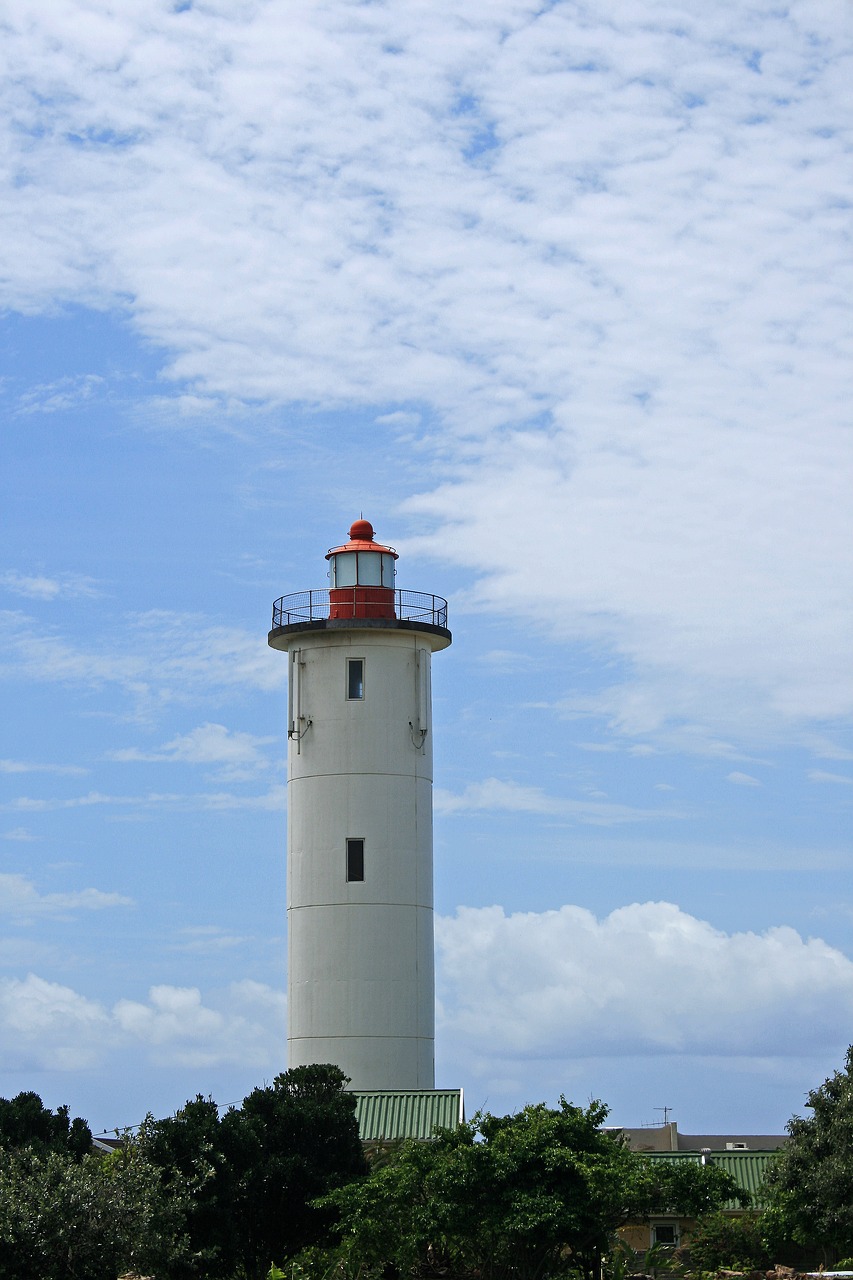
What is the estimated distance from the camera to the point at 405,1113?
124ft

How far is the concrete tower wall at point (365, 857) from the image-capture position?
40.8m

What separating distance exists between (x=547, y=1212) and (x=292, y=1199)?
5669 millimetres

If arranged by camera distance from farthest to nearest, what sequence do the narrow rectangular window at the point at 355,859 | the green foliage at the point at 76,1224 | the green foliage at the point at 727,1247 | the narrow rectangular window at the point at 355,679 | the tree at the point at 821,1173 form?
the narrow rectangular window at the point at 355,679, the narrow rectangular window at the point at 355,859, the green foliage at the point at 727,1247, the tree at the point at 821,1173, the green foliage at the point at 76,1224

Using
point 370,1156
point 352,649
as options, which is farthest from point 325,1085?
point 352,649

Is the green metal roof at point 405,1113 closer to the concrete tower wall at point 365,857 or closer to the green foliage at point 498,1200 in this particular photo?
the concrete tower wall at point 365,857

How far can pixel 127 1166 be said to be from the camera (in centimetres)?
2658

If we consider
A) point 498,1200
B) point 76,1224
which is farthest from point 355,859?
point 76,1224

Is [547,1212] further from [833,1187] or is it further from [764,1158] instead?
[764,1158]

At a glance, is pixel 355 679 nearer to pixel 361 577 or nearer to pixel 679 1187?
pixel 361 577

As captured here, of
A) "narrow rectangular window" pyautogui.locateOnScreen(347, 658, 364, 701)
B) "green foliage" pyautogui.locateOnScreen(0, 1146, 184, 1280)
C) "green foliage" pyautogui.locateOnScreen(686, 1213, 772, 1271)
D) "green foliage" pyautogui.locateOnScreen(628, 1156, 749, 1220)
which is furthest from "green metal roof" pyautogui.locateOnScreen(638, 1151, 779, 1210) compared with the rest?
"green foliage" pyautogui.locateOnScreen(0, 1146, 184, 1280)

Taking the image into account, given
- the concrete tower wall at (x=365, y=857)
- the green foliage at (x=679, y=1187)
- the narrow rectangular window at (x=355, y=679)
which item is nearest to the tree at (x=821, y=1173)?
the green foliage at (x=679, y=1187)

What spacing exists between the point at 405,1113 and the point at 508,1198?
10284 millimetres

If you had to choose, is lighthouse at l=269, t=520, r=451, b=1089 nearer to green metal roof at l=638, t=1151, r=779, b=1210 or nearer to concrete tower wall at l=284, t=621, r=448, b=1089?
concrete tower wall at l=284, t=621, r=448, b=1089

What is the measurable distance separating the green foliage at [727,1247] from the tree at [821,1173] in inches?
88.4
